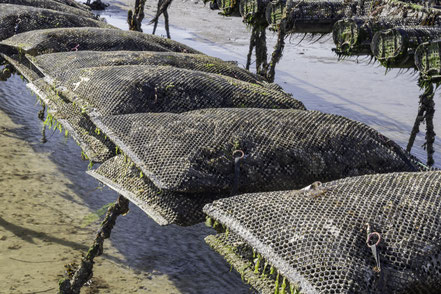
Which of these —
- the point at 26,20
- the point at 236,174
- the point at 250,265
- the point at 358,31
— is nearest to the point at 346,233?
the point at 250,265

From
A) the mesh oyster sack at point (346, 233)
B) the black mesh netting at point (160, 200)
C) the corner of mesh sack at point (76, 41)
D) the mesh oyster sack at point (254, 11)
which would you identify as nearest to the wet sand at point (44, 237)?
the black mesh netting at point (160, 200)

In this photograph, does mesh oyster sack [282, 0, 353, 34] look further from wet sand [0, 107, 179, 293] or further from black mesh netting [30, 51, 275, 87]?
wet sand [0, 107, 179, 293]

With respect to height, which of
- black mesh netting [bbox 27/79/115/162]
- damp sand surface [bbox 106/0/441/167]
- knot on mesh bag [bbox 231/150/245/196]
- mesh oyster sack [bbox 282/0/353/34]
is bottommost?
damp sand surface [bbox 106/0/441/167]

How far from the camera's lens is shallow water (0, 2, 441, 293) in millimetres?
4523

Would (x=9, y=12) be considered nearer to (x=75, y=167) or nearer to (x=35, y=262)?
(x=75, y=167)

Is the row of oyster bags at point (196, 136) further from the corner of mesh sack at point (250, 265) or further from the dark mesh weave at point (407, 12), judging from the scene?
the dark mesh weave at point (407, 12)

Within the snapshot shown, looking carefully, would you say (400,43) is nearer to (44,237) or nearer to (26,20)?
(44,237)

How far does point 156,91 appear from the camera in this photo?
409 centimetres

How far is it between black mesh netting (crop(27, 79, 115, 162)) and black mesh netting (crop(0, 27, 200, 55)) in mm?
841

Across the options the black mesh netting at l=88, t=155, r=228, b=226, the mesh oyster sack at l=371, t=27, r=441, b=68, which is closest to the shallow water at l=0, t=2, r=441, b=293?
the black mesh netting at l=88, t=155, r=228, b=226

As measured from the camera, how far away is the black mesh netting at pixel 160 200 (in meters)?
2.99

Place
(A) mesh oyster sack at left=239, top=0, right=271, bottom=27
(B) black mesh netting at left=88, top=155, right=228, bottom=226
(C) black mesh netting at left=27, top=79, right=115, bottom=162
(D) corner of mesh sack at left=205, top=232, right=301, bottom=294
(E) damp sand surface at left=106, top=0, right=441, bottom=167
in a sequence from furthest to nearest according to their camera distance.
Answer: (E) damp sand surface at left=106, top=0, right=441, bottom=167 < (A) mesh oyster sack at left=239, top=0, right=271, bottom=27 < (C) black mesh netting at left=27, top=79, right=115, bottom=162 < (B) black mesh netting at left=88, top=155, right=228, bottom=226 < (D) corner of mesh sack at left=205, top=232, right=301, bottom=294

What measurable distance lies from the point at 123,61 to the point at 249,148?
6.88 ft

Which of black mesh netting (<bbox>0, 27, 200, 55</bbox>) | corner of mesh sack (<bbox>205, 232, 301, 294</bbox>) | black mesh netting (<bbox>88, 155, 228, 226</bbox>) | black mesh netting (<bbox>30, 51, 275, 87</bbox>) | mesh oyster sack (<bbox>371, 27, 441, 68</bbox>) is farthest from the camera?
black mesh netting (<bbox>0, 27, 200, 55</bbox>)
